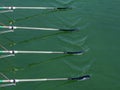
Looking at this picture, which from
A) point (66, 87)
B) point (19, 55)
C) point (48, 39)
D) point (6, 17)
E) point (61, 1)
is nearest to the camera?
point (66, 87)

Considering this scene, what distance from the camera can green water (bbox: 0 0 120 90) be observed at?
13.5m

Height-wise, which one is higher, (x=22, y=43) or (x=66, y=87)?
(x=22, y=43)

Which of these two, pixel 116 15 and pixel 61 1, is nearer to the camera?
pixel 116 15

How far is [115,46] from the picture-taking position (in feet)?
50.9

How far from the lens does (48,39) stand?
1595 cm

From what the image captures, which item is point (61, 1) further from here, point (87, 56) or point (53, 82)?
point (53, 82)

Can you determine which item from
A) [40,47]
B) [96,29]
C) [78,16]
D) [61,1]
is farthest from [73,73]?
[61,1]

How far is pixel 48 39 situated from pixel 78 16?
3.14 metres

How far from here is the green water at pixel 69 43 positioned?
1349 cm

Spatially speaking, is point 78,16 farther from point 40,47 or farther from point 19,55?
point 19,55

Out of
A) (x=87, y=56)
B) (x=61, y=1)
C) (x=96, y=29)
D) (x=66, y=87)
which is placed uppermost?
(x=61, y=1)

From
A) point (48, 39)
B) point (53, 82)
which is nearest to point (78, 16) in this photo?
point (48, 39)

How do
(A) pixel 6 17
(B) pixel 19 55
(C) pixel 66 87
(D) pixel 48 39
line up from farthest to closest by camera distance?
(A) pixel 6 17 → (D) pixel 48 39 → (B) pixel 19 55 → (C) pixel 66 87

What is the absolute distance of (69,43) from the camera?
51.2 feet
